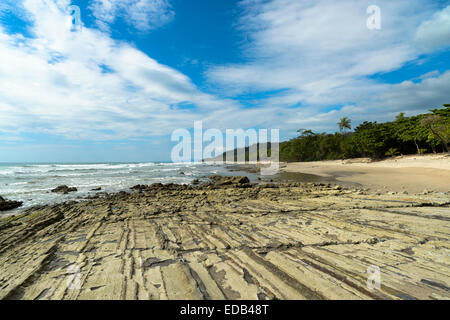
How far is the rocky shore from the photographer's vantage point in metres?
2.83

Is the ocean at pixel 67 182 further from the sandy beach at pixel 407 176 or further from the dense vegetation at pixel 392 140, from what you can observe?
the dense vegetation at pixel 392 140

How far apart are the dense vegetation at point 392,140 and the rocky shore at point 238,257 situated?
35.2 metres

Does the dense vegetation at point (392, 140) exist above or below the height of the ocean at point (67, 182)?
above

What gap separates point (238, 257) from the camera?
3812mm

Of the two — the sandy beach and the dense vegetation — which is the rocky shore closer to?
the sandy beach

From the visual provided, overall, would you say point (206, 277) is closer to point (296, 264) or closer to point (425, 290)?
point (296, 264)

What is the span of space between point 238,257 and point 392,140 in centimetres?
5055

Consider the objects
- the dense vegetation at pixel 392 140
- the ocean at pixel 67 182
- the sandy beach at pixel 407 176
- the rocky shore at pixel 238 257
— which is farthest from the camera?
the dense vegetation at pixel 392 140

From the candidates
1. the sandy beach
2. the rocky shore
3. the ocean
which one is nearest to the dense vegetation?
the sandy beach

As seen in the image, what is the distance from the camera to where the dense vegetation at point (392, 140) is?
2977 centimetres

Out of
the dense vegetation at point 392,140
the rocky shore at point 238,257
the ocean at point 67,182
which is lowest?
the ocean at point 67,182

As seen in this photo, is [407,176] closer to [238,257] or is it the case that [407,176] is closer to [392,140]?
[238,257]

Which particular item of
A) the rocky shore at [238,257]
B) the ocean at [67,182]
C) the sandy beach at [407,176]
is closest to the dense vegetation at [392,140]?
the sandy beach at [407,176]
